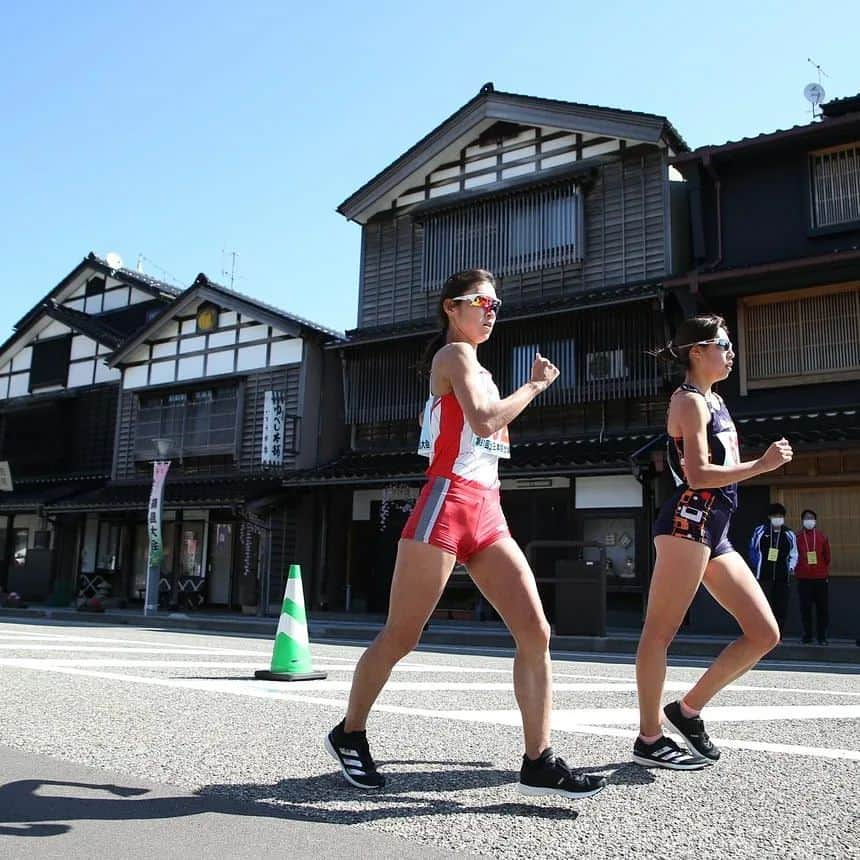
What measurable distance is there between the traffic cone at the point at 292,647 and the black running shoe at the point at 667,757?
3625mm

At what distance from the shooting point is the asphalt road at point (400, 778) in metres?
2.51

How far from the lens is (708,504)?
3469 mm

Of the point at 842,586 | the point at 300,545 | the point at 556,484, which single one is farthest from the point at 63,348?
the point at 842,586

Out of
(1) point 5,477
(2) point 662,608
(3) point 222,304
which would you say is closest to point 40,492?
(1) point 5,477

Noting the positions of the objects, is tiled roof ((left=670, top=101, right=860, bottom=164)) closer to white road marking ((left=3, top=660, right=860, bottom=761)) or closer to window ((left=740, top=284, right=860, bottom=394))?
window ((left=740, top=284, right=860, bottom=394))

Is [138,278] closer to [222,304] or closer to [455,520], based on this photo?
[222,304]

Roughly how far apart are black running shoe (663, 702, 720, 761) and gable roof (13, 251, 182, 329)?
82.3ft

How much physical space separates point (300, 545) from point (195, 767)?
1580 centimetres

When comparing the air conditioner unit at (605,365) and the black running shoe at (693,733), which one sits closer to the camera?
the black running shoe at (693,733)

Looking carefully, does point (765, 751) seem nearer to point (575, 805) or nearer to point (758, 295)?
point (575, 805)

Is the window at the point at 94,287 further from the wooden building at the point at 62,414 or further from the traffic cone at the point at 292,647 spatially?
the traffic cone at the point at 292,647

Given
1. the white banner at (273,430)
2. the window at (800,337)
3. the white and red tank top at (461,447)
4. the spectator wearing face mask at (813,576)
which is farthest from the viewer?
the white banner at (273,430)

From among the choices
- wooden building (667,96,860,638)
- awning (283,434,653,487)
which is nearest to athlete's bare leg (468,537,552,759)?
wooden building (667,96,860,638)

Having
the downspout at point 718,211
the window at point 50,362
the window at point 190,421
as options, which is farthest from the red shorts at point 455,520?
the window at point 50,362
